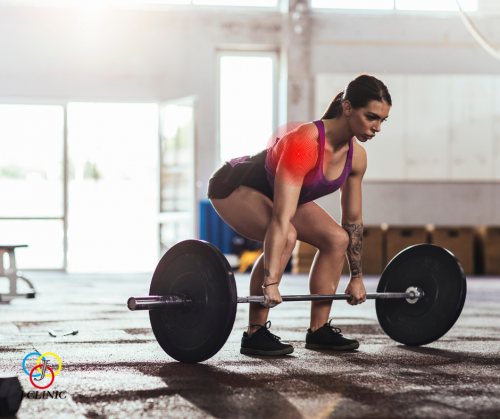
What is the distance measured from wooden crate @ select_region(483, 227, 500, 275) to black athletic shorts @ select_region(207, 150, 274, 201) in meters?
5.84

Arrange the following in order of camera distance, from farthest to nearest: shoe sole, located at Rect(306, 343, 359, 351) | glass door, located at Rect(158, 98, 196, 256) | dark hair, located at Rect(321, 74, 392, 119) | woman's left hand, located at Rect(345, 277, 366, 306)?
glass door, located at Rect(158, 98, 196, 256) < shoe sole, located at Rect(306, 343, 359, 351) < woman's left hand, located at Rect(345, 277, 366, 306) < dark hair, located at Rect(321, 74, 392, 119)

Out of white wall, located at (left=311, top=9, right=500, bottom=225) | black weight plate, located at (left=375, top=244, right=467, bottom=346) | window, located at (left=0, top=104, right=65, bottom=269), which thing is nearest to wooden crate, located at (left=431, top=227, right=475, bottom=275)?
white wall, located at (left=311, top=9, right=500, bottom=225)

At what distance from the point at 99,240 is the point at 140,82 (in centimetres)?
386

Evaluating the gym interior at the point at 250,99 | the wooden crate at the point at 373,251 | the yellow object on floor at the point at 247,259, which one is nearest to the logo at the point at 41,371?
the gym interior at the point at 250,99

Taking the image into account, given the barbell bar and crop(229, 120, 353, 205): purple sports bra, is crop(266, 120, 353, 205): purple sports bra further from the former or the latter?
the barbell bar

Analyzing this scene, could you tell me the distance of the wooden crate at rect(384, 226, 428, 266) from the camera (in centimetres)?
726

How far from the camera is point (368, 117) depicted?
1941mm

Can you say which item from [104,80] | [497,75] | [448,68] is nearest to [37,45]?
[104,80]

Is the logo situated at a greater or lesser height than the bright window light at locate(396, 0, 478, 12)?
lesser

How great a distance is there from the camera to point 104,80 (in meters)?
7.68

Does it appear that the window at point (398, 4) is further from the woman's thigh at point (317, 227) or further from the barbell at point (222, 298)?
the woman's thigh at point (317, 227)

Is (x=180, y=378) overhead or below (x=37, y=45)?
below

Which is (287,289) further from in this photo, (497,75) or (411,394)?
(497,75)

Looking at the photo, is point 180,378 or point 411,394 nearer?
point 411,394
